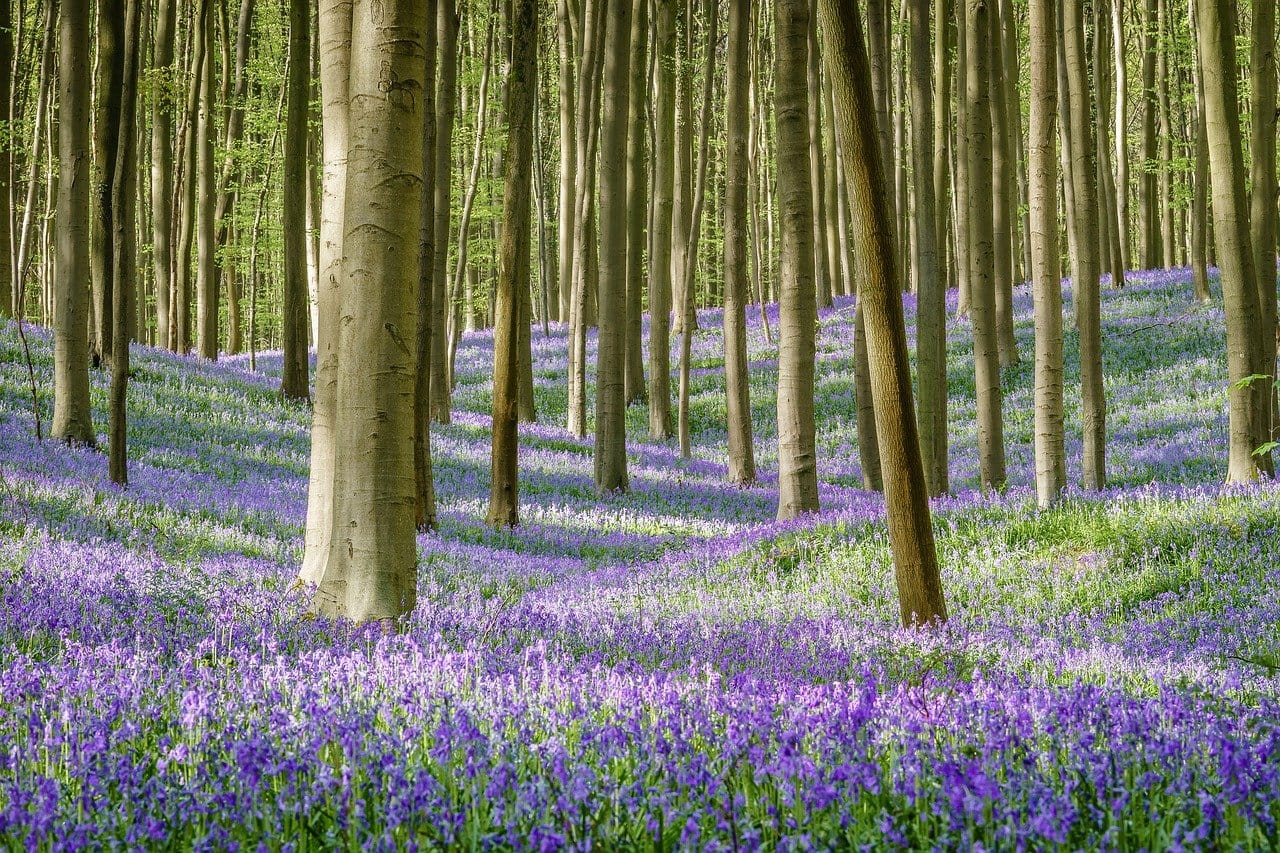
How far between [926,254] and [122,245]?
900 centimetres

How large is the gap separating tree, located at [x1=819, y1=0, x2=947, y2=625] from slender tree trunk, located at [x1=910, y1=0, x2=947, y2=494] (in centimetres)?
622

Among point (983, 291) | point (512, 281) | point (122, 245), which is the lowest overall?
point (983, 291)

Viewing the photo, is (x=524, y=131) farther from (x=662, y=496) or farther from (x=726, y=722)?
(x=726, y=722)

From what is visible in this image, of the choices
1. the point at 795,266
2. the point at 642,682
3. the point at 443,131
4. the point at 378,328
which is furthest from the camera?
the point at 443,131

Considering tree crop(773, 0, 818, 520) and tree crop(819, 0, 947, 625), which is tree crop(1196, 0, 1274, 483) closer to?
tree crop(773, 0, 818, 520)

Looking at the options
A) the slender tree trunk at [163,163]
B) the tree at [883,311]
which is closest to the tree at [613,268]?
the tree at [883,311]

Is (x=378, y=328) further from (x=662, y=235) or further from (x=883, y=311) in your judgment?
(x=662, y=235)

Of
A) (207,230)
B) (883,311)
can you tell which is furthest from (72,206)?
(207,230)

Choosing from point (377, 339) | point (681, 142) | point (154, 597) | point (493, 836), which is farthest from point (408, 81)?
point (681, 142)

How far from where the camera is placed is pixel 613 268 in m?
15.5

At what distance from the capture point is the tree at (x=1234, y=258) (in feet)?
34.0

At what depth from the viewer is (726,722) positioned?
3.38 metres

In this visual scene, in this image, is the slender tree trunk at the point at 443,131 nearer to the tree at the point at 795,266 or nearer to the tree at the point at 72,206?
the tree at the point at 72,206

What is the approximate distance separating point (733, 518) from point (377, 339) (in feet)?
32.4
